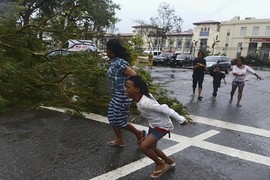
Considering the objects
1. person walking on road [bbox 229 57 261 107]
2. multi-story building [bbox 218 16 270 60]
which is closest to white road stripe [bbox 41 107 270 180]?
person walking on road [bbox 229 57 261 107]

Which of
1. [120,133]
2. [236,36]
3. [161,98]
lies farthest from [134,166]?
[236,36]

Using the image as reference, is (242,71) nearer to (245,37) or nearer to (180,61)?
(180,61)

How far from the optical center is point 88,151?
15.5 ft

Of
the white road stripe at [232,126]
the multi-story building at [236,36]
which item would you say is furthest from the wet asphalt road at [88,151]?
the multi-story building at [236,36]

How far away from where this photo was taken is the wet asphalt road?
4.03 m

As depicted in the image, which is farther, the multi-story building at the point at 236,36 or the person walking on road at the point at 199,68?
the multi-story building at the point at 236,36

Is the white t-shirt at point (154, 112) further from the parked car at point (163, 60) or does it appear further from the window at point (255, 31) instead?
the window at point (255, 31)

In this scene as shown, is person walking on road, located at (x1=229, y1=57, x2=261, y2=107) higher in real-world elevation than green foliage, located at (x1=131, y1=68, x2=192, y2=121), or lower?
higher

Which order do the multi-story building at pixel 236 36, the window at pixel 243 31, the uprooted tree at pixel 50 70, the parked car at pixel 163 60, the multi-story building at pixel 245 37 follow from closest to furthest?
the uprooted tree at pixel 50 70, the parked car at pixel 163 60, the multi-story building at pixel 245 37, the multi-story building at pixel 236 36, the window at pixel 243 31

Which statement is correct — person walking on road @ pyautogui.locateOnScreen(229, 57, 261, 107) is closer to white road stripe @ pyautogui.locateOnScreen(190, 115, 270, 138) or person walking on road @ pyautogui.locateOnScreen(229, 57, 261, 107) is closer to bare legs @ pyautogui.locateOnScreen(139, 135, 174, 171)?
white road stripe @ pyautogui.locateOnScreen(190, 115, 270, 138)

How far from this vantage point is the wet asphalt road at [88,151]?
403cm

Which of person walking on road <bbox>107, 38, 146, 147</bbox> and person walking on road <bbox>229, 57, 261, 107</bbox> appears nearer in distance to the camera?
person walking on road <bbox>107, 38, 146, 147</bbox>

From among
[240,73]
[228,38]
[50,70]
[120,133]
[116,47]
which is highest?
[228,38]

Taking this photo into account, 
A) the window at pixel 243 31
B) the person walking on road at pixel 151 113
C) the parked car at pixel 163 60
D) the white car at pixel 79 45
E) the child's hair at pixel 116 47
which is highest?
the window at pixel 243 31
